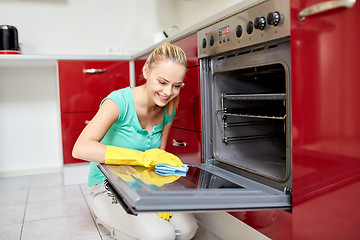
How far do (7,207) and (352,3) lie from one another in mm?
2215

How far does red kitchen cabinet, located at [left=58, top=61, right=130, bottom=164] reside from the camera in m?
2.81

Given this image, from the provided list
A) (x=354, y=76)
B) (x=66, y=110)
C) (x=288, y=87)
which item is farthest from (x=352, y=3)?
(x=66, y=110)

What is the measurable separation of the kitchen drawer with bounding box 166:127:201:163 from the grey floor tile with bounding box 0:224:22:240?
93 cm

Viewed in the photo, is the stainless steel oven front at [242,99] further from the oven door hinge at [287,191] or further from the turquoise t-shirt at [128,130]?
the turquoise t-shirt at [128,130]

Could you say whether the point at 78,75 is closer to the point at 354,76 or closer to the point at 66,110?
the point at 66,110

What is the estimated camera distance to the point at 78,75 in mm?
2842

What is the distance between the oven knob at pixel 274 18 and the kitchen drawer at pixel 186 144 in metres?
0.75

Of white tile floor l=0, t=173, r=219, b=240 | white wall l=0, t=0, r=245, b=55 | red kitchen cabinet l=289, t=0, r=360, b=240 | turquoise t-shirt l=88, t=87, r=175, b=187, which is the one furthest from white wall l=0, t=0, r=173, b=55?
red kitchen cabinet l=289, t=0, r=360, b=240

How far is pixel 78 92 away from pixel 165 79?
5.28ft

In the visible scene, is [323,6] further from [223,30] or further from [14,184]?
[14,184]

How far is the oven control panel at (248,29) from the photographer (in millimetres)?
1111

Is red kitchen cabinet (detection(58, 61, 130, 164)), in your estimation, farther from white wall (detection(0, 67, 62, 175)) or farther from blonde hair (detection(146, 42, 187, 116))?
blonde hair (detection(146, 42, 187, 116))

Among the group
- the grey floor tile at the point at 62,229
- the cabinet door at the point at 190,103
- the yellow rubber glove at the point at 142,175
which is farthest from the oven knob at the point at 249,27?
the grey floor tile at the point at 62,229

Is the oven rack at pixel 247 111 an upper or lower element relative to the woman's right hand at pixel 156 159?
upper
